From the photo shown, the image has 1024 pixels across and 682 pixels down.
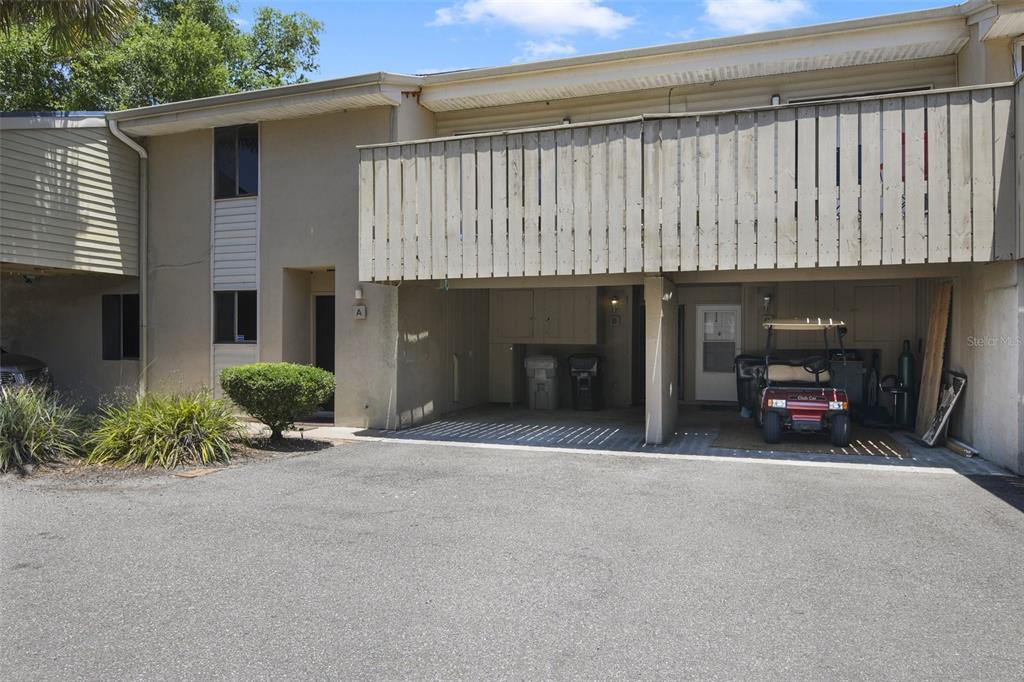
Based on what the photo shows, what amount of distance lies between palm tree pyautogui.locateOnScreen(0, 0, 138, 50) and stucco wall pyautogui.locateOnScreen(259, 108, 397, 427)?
2968 mm

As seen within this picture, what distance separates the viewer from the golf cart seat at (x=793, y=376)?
9.55 m

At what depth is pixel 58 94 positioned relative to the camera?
18.5 meters

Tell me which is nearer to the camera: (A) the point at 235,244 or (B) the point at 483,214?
(B) the point at 483,214

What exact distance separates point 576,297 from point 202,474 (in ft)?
25.9

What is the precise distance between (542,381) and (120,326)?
8.28 meters

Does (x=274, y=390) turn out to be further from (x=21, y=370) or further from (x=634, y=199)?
(x=21, y=370)

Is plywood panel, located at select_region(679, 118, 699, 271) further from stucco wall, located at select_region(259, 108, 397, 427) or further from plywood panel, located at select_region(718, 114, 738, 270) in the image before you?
stucco wall, located at select_region(259, 108, 397, 427)

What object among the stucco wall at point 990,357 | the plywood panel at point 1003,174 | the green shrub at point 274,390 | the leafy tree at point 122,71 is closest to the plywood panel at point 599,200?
the green shrub at point 274,390

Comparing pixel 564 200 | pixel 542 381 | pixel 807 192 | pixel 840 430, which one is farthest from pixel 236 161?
pixel 840 430

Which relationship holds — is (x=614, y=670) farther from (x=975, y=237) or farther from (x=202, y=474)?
(x=975, y=237)

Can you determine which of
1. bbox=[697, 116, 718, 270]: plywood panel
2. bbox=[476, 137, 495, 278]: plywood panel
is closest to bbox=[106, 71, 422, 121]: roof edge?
bbox=[476, 137, 495, 278]: plywood panel

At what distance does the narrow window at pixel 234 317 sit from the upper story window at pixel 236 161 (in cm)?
178

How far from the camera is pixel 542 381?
1366 centimetres

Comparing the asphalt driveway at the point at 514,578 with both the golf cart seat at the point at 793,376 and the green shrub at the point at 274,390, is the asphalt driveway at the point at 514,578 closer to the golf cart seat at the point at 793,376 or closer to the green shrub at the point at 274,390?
the green shrub at the point at 274,390
